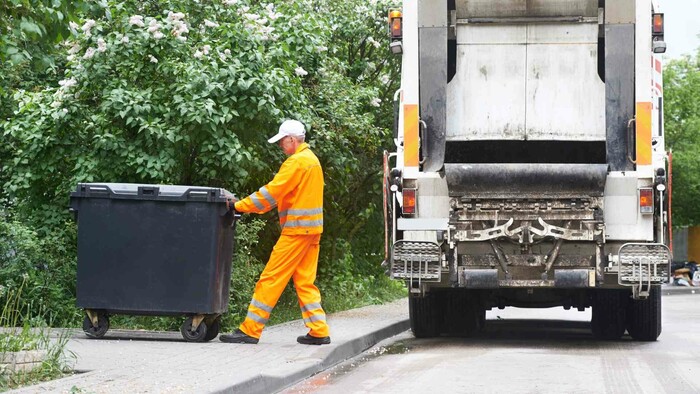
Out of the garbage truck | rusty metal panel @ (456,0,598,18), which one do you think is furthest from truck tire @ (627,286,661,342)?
rusty metal panel @ (456,0,598,18)

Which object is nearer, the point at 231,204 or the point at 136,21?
the point at 231,204

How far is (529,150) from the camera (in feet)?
34.3

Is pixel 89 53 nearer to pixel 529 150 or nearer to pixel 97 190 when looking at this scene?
pixel 97 190

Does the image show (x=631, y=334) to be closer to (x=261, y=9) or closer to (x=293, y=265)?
(x=293, y=265)

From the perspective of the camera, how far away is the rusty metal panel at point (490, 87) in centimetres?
1024

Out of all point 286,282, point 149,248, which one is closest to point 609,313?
point 286,282

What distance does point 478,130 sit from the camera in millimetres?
10258

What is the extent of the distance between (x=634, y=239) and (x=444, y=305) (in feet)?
7.18

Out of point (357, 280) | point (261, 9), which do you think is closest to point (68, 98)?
point (261, 9)

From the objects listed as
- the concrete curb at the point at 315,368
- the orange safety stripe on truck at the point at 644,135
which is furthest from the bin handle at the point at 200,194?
the orange safety stripe on truck at the point at 644,135

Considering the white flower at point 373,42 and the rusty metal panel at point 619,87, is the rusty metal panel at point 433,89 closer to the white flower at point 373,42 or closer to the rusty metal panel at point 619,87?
the rusty metal panel at point 619,87

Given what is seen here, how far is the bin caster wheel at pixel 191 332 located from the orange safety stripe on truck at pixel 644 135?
11.8 ft

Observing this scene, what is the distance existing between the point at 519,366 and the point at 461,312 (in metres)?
2.80

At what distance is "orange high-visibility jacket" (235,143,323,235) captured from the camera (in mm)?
9102
